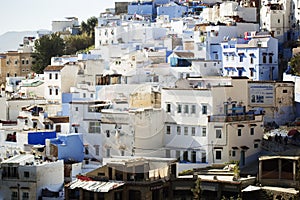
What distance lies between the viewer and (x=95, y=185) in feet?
70.2

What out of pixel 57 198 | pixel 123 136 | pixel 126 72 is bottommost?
pixel 57 198

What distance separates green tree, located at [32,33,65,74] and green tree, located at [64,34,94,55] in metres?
2.25

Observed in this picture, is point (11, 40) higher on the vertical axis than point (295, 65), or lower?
higher

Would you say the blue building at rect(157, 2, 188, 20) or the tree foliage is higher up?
the blue building at rect(157, 2, 188, 20)

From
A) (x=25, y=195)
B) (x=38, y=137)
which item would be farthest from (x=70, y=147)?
(x=25, y=195)

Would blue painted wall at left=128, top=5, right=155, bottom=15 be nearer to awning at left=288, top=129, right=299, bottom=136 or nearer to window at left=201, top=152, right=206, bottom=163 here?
awning at left=288, top=129, right=299, bottom=136

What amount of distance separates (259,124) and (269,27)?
11.6 metres

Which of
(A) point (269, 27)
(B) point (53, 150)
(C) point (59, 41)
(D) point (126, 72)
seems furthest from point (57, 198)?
(C) point (59, 41)

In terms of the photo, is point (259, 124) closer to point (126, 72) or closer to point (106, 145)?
point (106, 145)

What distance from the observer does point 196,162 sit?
23.8 m

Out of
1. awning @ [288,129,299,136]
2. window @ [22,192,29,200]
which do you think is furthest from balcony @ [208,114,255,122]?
window @ [22,192,29,200]

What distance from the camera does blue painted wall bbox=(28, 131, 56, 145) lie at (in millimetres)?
Answer: 25844

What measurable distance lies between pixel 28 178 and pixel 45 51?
20.4 meters

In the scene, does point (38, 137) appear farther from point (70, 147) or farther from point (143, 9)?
point (143, 9)
